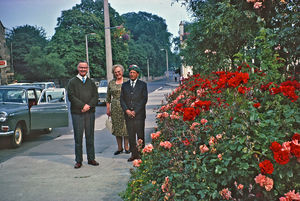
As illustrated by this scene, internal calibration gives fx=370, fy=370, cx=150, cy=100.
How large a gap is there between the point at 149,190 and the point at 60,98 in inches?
313

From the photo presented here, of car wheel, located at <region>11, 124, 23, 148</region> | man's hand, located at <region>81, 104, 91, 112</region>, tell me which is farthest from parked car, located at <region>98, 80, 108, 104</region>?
man's hand, located at <region>81, 104, 91, 112</region>

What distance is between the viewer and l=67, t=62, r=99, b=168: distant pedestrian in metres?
6.07

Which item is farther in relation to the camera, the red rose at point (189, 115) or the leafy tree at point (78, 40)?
the leafy tree at point (78, 40)

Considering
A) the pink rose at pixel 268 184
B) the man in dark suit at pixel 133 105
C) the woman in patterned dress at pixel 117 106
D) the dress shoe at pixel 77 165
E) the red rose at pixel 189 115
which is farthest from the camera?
the woman in patterned dress at pixel 117 106

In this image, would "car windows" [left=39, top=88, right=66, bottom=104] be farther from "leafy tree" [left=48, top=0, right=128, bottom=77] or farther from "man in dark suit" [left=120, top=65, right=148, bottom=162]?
"leafy tree" [left=48, top=0, right=128, bottom=77]

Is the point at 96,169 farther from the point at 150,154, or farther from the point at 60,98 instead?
the point at 60,98

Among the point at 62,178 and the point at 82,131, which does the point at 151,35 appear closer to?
the point at 82,131

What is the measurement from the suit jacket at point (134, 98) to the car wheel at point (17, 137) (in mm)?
4010

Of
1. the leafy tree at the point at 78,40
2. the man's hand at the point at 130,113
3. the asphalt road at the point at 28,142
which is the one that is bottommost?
the asphalt road at the point at 28,142

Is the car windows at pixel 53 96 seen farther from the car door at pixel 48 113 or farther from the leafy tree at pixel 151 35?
the leafy tree at pixel 151 35

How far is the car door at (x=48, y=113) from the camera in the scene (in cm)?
970

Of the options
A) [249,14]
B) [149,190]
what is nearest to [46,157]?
[149,190]

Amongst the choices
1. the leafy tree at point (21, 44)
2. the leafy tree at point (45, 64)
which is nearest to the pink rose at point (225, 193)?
the leafy tree at point (45, 64)

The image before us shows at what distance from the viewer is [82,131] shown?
20.3 feet
